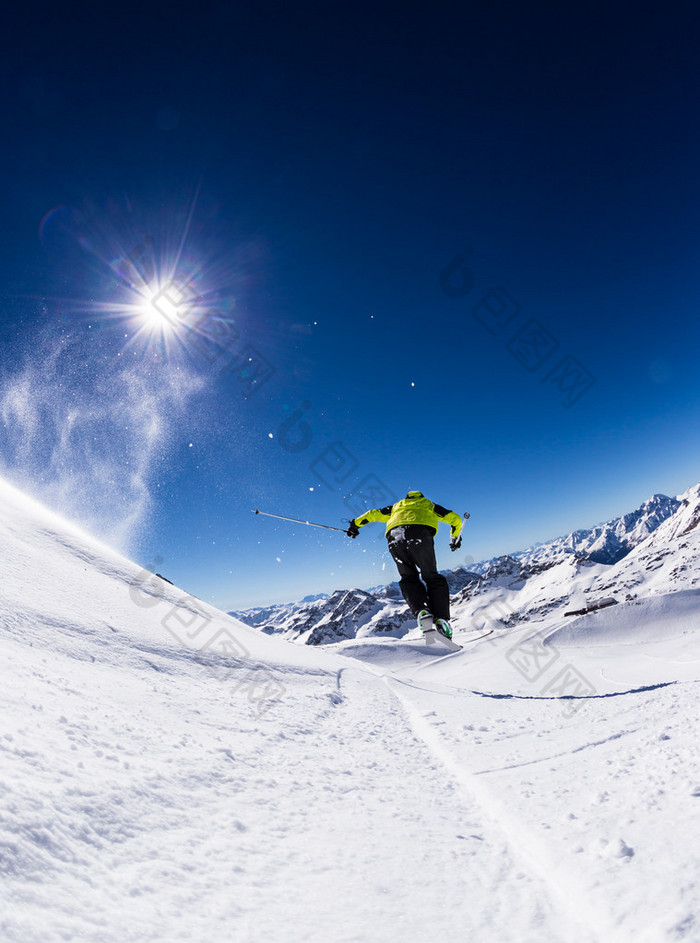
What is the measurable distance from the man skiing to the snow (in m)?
3.68

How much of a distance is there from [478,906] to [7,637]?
397 cm

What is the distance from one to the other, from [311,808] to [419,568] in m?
6.91

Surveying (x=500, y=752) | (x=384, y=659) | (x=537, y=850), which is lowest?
(x=537, y=850)

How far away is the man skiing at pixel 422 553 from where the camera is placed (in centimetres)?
883

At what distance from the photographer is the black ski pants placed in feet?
29.1

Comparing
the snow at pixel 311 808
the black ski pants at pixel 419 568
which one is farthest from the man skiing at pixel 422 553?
the snow at pixel 311 808

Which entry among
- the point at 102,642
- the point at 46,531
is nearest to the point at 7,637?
the point at 102,642

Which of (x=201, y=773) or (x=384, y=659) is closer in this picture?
(x=201, y=773)

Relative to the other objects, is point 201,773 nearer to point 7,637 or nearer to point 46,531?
point 7,637

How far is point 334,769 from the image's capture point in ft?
9.78

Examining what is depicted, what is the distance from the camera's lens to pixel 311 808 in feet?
7.75
